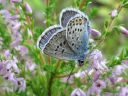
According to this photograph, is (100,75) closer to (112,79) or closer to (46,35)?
(112,79)

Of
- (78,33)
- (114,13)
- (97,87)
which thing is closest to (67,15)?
(78,33)

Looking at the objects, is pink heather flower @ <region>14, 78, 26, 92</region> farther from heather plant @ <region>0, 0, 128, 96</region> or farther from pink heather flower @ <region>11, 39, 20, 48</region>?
pink heather flower @ <region>11, 39, 20, 48</region>

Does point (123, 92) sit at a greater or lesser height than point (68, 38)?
lesser

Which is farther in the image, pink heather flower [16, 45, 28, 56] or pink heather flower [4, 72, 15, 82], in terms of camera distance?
pink heather flower [16, 45, 28, 56]

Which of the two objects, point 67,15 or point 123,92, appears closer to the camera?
point 67,15

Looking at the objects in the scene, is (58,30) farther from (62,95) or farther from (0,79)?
(0,79)

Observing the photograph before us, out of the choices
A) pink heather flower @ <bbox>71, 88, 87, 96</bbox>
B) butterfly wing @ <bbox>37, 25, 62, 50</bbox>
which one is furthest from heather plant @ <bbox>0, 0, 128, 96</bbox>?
butterfly wing @ <bbox>37, 25, 62, 50</bbox>
